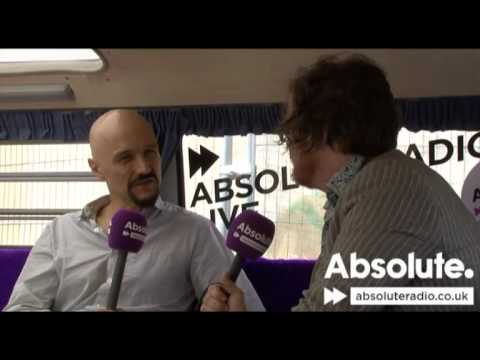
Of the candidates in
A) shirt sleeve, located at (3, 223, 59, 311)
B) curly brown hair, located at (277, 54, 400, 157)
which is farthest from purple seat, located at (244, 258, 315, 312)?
curly brown hair, located at (277, 54, 400, 157)

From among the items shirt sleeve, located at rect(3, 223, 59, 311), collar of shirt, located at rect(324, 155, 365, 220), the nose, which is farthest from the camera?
the nose

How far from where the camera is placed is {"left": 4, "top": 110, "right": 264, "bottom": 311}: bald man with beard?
1.78 m

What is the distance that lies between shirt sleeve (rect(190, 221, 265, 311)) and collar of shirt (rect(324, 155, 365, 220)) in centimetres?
72

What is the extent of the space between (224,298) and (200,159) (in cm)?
143

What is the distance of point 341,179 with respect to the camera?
1.10m

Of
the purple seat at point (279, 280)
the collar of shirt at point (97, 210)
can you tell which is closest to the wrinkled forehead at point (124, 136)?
the collar of shirt at point (97, 210)

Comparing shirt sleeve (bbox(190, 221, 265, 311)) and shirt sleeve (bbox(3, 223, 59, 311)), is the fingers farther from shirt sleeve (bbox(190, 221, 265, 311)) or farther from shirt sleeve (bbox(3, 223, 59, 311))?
shirt sleeve (bbox(3, 223, 59, 311))

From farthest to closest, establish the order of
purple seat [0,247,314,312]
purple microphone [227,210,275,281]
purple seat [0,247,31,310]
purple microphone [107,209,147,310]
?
1. purple seat [0,247,31,310]
2. purple seat [0,247,314,312]
3. purple microphone [107,209,147,310]
4. purple microphone [227,210,275,281]

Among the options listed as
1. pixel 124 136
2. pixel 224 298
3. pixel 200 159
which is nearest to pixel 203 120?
pixel 200 159

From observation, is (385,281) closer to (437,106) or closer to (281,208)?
(437,106)

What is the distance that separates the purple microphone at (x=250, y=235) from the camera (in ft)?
4.29

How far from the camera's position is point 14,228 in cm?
260
